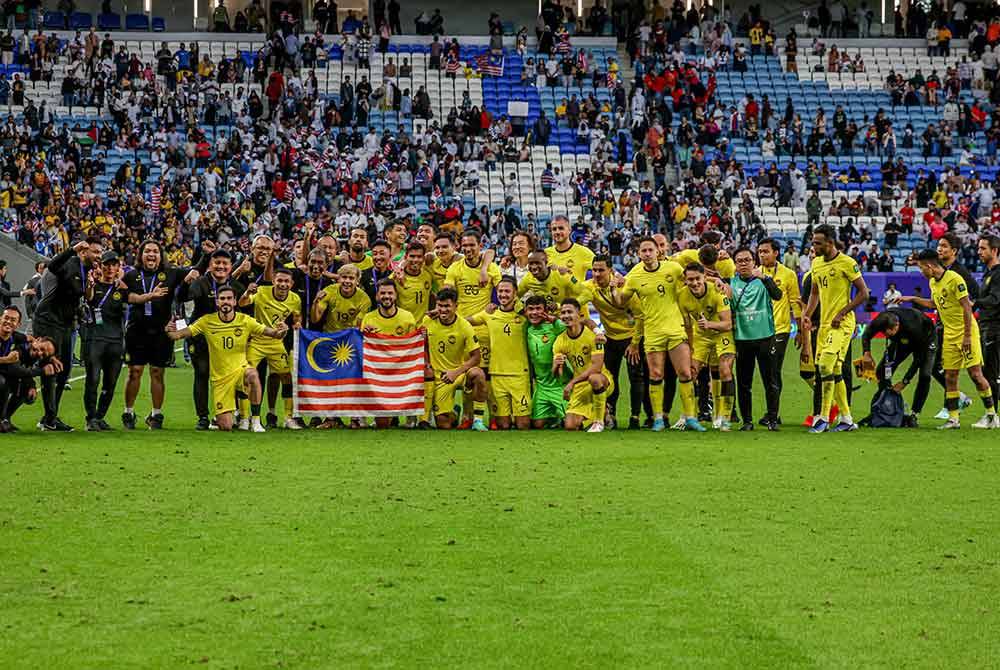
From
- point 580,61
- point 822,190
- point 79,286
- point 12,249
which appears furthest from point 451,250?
point 580,61

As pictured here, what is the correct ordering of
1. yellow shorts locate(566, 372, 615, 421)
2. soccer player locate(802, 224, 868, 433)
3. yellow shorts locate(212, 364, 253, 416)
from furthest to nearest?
yellow shorts locate(566, 372, 615, 421), soccer player locate(802, 224, 868, 433), yellow shorts locate(212, 364, 253, 416)

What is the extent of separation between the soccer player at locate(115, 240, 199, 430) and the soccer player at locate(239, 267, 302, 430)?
0.73m

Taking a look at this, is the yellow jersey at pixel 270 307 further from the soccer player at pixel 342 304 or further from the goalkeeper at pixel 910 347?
the goalkeeper at pixel 910 347

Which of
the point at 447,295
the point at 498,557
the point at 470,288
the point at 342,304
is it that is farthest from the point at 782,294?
the point at 498,557

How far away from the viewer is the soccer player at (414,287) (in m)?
16.2

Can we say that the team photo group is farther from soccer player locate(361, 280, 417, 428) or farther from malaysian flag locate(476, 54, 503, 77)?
malaysian flag locate(476, 54, 503, 77)

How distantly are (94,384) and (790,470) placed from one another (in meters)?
7.12

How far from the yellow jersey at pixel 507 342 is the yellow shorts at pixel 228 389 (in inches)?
98.2

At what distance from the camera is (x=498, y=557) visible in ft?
26.5

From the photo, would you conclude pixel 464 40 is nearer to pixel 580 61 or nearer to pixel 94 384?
pixel 580 61

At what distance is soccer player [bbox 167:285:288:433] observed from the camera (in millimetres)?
15055

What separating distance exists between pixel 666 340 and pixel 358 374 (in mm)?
3240

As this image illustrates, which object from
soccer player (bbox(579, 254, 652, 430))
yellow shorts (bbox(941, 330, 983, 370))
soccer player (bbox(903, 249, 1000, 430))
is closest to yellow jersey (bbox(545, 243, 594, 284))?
soccer player (bbox(579, 254, 652, 430))

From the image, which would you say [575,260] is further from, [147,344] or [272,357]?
[147,344]
